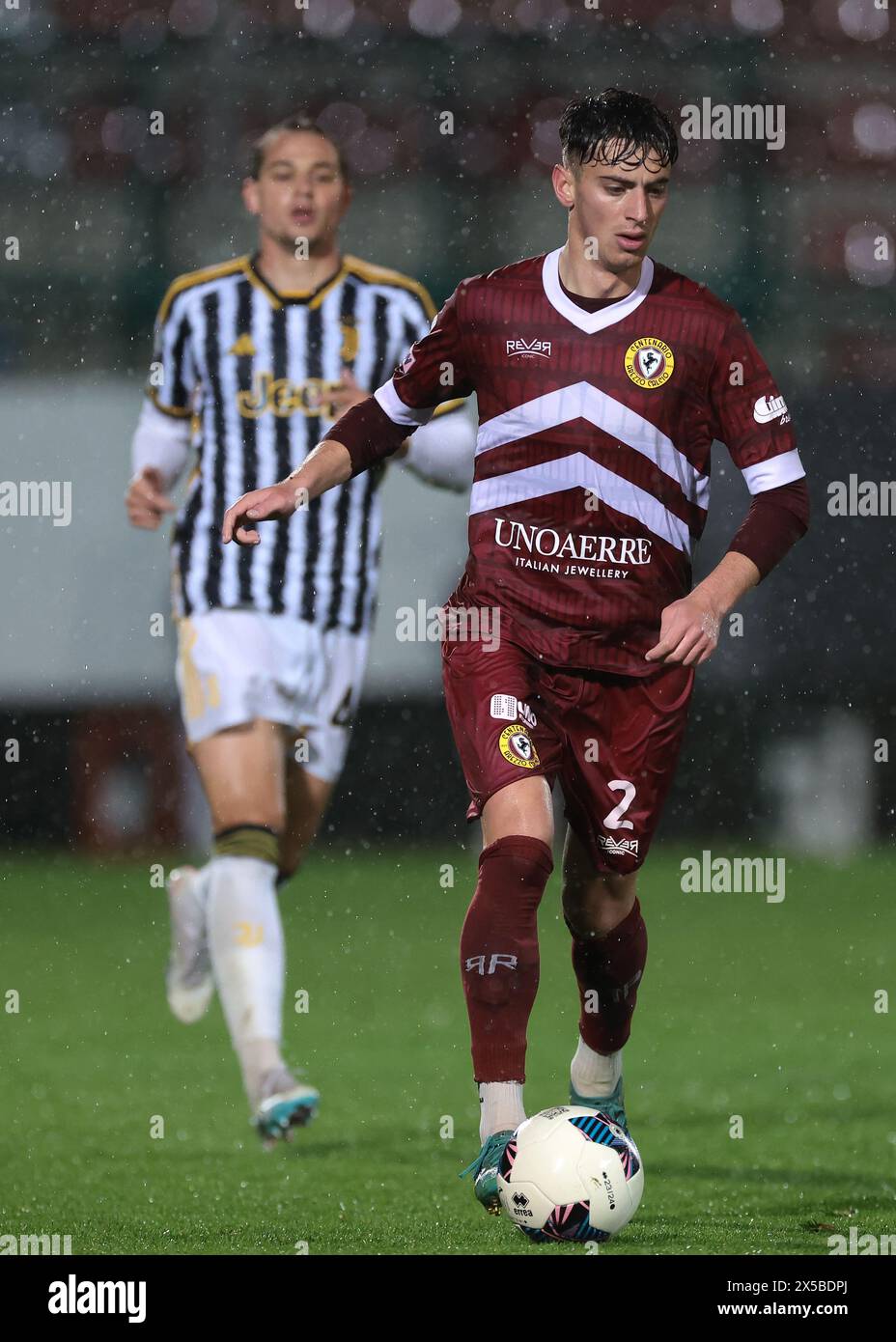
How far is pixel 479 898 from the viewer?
3730 mm

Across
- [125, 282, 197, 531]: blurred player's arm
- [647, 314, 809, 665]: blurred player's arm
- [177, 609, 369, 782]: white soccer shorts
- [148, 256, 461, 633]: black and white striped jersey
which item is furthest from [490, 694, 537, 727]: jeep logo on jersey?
[148, 256, 461, 633]: black and white striped jersey

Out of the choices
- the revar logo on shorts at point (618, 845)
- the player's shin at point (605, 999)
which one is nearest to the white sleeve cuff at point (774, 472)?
the revar logo on shorts at point (618, 845)

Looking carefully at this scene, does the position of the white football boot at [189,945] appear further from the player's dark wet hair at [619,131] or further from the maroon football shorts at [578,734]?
the player's dark wet hair at [619,131]

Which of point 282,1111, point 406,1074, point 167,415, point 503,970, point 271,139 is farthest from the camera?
point 271,139

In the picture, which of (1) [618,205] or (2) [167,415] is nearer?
(1) [618,205]

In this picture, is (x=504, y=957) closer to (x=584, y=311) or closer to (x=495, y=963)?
(x=495, y=963)

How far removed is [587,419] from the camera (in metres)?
4.05

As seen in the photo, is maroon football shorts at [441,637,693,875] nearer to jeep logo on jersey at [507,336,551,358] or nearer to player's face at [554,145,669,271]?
jeep logo on jersey at [507,336,551,358]

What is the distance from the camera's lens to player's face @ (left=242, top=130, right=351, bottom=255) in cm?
640

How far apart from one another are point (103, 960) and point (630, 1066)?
3.37m

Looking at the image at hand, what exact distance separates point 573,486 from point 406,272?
7.33 m

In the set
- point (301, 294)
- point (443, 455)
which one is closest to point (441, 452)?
point (443, 455)

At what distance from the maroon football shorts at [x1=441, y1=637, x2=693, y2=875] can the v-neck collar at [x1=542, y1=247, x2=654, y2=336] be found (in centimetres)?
65

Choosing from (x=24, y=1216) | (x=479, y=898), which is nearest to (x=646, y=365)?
(x=479, y=898)
